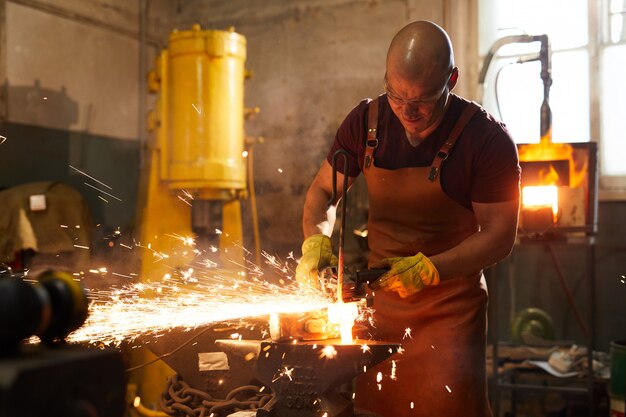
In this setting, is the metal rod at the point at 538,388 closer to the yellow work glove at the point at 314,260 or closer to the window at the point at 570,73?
the window at the point at 570,73

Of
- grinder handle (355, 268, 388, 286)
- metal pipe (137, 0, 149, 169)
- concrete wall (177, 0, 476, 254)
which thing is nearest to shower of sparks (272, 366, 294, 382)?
grinder handle (355, 268, 388, 286)

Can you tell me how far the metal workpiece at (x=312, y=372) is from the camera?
1843 millimetres

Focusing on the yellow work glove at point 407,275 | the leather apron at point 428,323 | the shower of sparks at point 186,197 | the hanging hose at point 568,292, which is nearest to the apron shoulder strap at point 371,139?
the leather apron at point 428,323

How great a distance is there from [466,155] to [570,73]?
298cm

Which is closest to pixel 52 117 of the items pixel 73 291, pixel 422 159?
pixel 422 159

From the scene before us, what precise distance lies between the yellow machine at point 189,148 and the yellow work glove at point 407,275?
7.88 feet

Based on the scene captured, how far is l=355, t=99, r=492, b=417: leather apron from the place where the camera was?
2.53 meters

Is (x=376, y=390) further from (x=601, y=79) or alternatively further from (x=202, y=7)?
(x=202, y=7)

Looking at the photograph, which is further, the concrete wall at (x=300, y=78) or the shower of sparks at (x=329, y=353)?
the concrete wall at (x=300, y=78)

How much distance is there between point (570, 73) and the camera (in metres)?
5.02

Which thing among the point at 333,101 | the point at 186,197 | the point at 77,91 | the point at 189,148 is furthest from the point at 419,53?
the point at 77,91

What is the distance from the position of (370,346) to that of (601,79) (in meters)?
3.81

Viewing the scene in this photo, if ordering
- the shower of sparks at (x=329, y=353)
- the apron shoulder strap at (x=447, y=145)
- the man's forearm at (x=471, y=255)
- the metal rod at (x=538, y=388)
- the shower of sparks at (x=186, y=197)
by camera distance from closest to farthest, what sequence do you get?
the shower of sparks at (x=329, y=353), the man's forearm at (x=471, y=255), the apron shoulder strap at (x=447, y=145), the metal rod at (x=538, y=388), the shower of sparks at (x=186, y=197)

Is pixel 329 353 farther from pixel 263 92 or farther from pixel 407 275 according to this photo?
pixel 263 92
